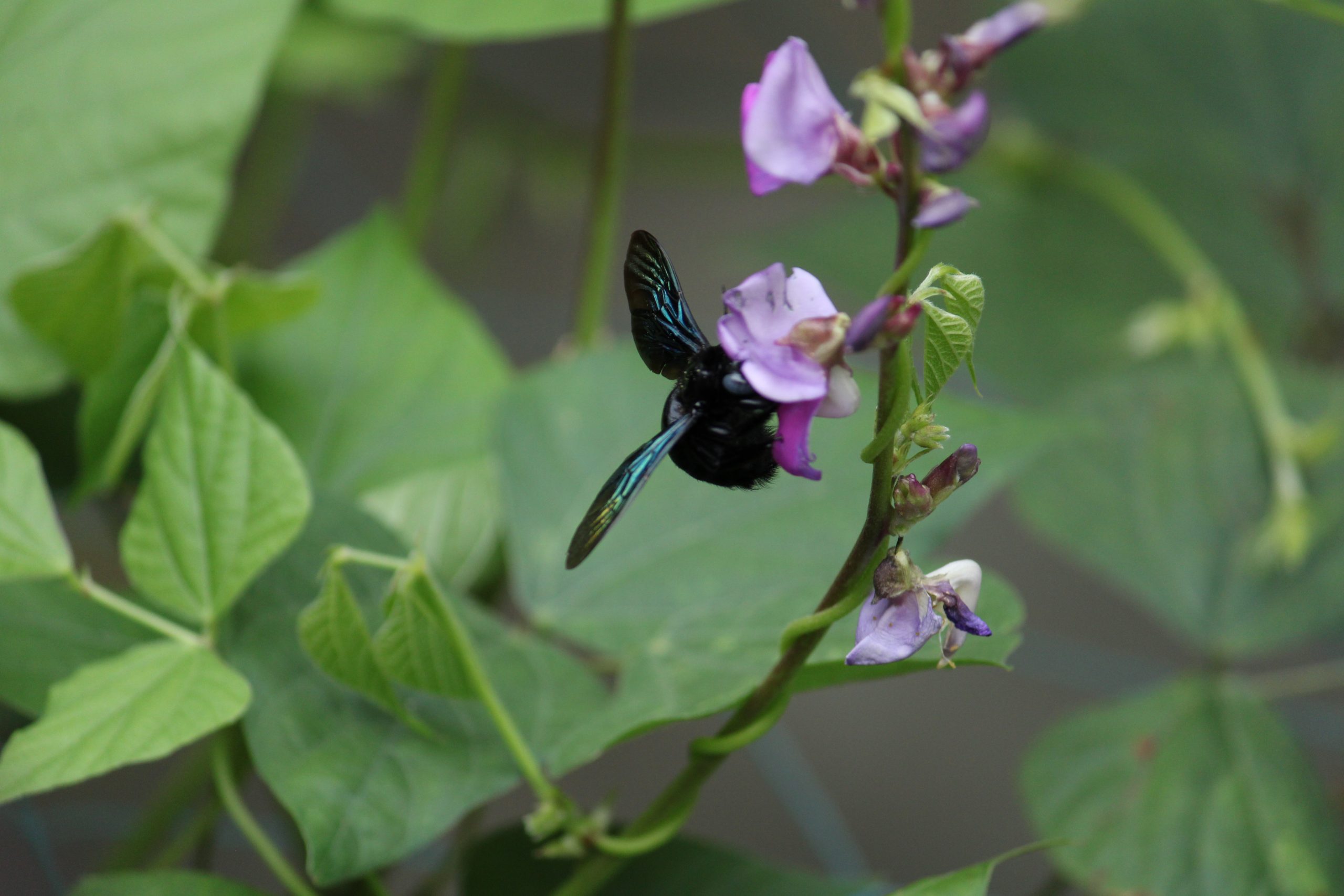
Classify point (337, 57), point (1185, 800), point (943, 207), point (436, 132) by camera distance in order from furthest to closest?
point (337, 57), point (436, 132), point (1185, 800), point (943, 207)

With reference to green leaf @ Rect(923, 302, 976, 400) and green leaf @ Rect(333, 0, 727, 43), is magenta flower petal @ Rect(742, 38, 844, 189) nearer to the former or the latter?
green leaf @ Rect(923, 302, 976, 400)

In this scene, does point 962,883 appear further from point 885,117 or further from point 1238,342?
point 1238,342

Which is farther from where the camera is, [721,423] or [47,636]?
[47,636]

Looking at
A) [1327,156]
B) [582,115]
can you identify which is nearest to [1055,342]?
[1327,156]

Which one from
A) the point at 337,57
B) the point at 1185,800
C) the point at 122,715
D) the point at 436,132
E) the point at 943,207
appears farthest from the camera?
the point at 337,57

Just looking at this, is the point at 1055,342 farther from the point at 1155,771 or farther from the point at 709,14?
the point at 709,14

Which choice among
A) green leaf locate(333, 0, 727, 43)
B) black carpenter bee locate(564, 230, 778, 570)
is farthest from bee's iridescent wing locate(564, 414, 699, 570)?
green leaf locate(333, 0, 727, 43)

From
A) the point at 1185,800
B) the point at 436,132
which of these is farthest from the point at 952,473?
the point at 436,132
